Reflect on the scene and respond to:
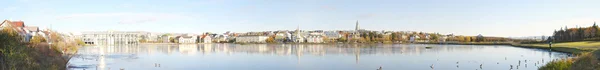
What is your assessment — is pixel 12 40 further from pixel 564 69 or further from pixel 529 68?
pixel 529 68

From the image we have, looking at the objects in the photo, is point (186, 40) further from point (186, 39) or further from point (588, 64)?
point (588, 64)

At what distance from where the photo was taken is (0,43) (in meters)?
16.6

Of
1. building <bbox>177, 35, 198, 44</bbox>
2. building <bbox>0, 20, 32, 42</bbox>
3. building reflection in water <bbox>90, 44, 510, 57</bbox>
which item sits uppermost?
building <bbox>0, 20, 32, 42</bbox>

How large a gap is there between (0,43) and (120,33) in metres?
142

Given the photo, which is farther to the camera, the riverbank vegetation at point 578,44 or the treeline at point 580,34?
the treeline at point 580,34

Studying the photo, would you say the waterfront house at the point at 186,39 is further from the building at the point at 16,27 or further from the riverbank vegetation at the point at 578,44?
the riverbank vegetation at the point at 578,44

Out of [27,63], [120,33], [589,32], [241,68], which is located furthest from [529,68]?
[120,33]

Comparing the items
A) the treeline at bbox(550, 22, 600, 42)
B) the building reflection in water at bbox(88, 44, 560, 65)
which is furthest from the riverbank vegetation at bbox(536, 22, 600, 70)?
the building reflection in water at bbox(88, 44, 560, 65)

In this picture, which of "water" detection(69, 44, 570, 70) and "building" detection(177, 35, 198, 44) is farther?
"building" detection(177, 35, 198, 44)

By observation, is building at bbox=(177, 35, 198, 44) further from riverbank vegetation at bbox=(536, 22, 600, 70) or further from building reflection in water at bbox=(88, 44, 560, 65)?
riverbank vegetation at bbox=(536, 22, 600, 70)

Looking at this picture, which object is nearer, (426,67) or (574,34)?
(426,67)

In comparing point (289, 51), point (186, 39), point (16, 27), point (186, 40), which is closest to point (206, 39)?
point (186, 39)

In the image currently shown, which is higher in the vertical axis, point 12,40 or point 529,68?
point 12,40

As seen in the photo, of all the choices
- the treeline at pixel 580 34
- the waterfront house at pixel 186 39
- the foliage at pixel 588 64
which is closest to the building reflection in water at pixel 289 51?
the foliage at pixel 588 64
